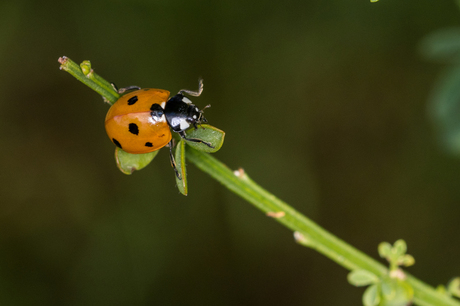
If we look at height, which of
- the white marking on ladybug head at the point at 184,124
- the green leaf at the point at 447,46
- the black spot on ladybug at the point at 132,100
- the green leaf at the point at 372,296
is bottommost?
the green leaf at the point at 372,296

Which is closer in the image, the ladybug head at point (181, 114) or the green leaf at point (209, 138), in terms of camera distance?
the green leaf at point (209, 138)

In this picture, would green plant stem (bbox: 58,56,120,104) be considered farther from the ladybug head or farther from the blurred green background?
the blurred green background

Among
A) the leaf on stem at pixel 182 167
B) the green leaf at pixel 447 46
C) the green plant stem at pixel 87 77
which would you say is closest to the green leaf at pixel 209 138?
the leaf on stem at pixel 182 167

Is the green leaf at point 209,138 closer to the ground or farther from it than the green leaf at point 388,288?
farther from it

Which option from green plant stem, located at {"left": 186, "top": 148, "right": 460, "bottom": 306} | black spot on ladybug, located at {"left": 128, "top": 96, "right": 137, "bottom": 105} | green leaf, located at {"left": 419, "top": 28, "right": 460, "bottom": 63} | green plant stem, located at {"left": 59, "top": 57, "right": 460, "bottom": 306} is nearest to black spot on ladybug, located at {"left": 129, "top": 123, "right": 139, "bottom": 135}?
black spot on ladybug, located at {"left": 128, "top": 96, "right": 137, "bottom": 105}

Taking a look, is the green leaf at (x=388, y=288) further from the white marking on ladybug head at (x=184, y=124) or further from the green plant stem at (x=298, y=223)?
the white marking on ladybug head at (x=184, y=124)

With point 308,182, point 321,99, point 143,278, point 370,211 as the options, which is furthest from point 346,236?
point 143,278
